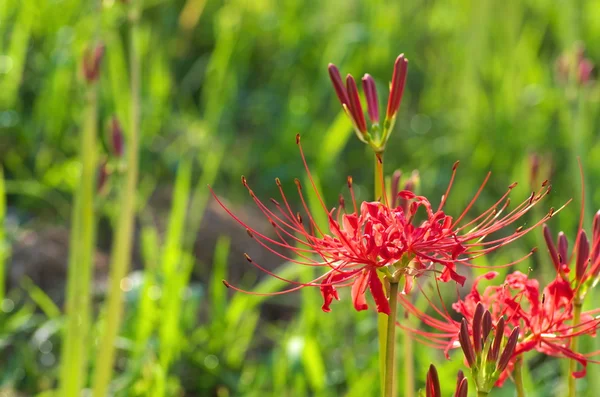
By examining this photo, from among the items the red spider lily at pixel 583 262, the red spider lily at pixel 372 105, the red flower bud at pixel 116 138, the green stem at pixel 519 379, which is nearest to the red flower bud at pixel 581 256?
the red spider lily at pixel 583 262

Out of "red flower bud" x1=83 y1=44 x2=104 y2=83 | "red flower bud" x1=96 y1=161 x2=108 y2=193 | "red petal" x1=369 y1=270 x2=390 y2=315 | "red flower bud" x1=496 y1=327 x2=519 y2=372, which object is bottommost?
"red flower bud" x1=496 y1=327 x2=519 y2=372

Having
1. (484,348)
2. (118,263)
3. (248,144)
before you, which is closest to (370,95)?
(484,348)

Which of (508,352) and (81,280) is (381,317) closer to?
(508,352)

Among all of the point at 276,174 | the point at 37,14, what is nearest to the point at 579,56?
the point at 276,174

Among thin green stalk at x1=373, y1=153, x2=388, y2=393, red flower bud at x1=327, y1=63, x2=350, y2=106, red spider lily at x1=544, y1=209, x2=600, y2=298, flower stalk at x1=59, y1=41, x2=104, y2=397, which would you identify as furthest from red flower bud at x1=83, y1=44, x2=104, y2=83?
red spider lily at x1=544, y1=209, x2=600, y2=298

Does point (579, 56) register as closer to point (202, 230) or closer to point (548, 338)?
point (548, 338)

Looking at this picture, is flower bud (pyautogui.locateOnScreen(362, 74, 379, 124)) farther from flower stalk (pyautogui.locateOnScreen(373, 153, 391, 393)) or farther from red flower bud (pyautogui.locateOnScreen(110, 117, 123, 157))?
red flower bud (pyautogui.locateOnScreen(110, 117, 123, 157))
